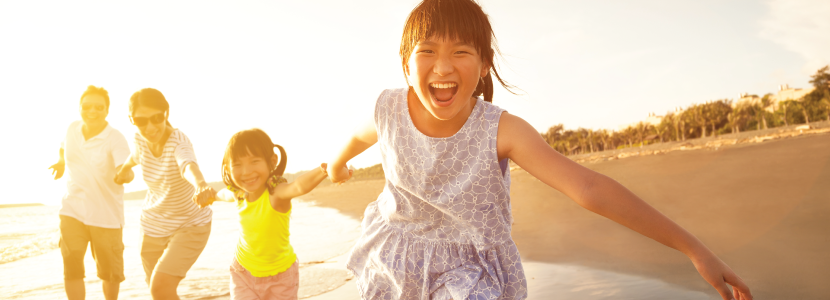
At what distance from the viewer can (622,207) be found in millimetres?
1595

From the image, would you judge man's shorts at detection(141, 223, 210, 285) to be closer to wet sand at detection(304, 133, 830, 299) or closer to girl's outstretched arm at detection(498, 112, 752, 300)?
wet sand at detection(304, 133, 830, 299)

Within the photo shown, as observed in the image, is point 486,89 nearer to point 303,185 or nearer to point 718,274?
point 718,274

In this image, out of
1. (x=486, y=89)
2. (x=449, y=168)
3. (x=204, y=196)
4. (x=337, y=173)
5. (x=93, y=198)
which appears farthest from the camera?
(x=93, y=198)

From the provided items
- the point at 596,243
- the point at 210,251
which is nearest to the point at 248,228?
the point at 596,243

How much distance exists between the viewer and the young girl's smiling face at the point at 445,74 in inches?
74.8

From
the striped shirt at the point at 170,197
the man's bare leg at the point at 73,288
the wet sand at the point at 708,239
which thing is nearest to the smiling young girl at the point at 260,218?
the striped shirt at the point at 170,197

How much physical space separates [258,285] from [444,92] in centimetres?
221

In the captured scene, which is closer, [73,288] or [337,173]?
[337,173]

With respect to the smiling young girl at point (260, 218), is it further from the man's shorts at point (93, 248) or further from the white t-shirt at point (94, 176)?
the man's shorts at point (93, 248)

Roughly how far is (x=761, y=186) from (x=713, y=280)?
8.27 meters

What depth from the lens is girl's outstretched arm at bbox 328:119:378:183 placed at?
2354mm

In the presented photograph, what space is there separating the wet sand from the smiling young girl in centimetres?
184

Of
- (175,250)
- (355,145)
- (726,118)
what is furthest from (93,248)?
(726,118)

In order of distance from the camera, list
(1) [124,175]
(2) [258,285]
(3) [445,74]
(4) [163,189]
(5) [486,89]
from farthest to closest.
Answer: (1) [124,175]
(4) [163,189]
(2) [258,285]
(5) [486,89]
(3) [445,74]
